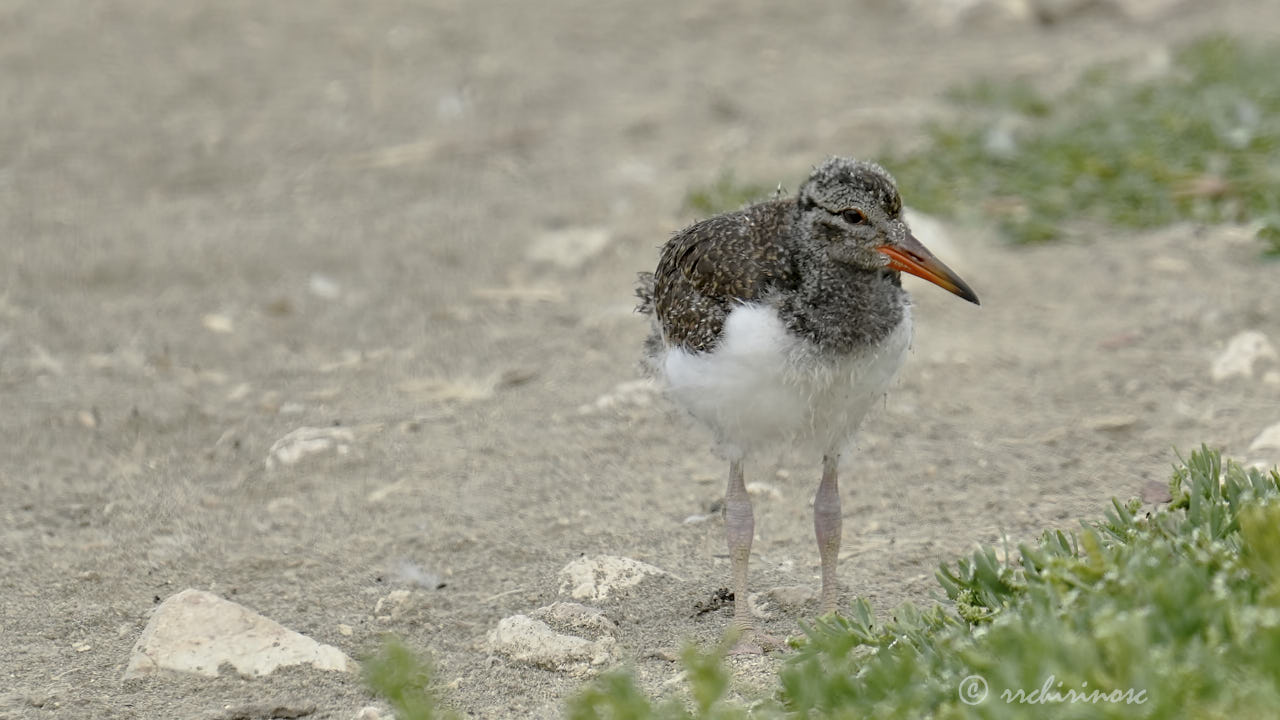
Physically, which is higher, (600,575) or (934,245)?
(934,245)

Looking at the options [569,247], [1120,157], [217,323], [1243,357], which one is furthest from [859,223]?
[1120,157]

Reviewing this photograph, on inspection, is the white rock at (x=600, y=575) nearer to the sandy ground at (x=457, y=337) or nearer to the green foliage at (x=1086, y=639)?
the sandy ground at (x=457, y=337)

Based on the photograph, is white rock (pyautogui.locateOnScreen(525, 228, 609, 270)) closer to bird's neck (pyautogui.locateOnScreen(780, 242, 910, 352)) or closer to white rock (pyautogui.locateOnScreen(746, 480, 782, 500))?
white rock (pyautogui.locateOnScreen(746, 480, 782, 500))

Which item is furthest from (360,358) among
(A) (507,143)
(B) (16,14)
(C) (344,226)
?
(B) (16,14)

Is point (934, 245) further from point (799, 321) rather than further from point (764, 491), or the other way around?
point (799, 321)

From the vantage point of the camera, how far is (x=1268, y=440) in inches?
211

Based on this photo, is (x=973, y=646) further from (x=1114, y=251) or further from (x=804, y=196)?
(x=1114, y=251)

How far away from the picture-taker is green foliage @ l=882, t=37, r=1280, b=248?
300 inches

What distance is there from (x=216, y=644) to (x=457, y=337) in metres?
2.92

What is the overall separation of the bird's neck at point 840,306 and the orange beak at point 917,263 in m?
0.07

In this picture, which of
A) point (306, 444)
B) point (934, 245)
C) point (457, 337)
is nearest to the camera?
point (306, 444)

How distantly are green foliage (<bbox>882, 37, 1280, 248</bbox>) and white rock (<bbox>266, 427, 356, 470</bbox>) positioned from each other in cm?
324

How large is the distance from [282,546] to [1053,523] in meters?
2.53
